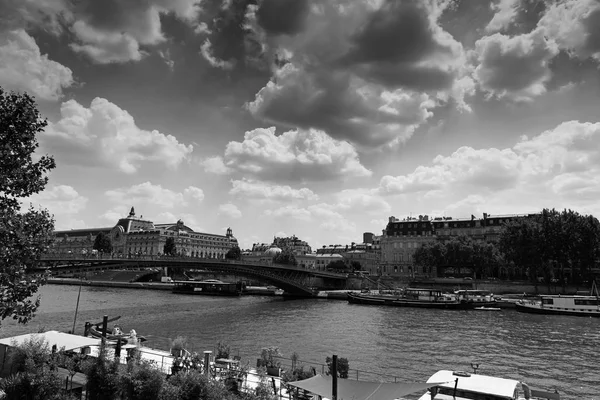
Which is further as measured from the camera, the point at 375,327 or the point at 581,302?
the point at 581,302

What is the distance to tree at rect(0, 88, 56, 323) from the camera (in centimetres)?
1252

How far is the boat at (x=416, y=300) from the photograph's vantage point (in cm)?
6744

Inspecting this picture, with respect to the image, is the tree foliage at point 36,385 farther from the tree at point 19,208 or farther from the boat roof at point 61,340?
the boat roof at point 61,340

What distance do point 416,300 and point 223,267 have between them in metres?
33.7

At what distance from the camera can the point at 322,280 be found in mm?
114688

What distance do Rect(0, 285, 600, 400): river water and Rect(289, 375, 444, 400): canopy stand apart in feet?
20.2

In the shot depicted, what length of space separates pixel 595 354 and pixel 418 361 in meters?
14.8

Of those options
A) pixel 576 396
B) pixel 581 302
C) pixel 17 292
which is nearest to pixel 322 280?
pixel 581 302

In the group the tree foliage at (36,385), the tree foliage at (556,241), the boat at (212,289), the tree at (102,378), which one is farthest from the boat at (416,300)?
the tree foliage at (36,385)

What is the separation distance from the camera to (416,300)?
7175cm

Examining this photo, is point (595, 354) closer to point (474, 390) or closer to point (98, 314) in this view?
point (474, 390)

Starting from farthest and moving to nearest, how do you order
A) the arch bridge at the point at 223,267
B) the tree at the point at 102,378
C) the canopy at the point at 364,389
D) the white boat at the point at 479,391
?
the arch bridge at the point at 223,267 → the white boat at the point at 479,391 → the tree at the point at 102,378 → the canopy at the point at 364,389

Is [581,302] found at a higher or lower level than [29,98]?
lower

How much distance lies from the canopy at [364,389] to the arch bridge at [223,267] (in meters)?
39.7
